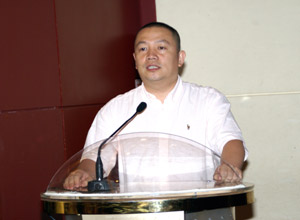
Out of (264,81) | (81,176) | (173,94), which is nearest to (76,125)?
(173,94)

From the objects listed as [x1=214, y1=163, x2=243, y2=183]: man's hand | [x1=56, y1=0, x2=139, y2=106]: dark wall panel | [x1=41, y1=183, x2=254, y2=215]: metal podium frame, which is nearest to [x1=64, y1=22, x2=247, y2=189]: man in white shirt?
[x1=56, y1=0, x2=139, y2=106]: dark wall panel

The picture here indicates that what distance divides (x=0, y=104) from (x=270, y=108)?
6.12 ft

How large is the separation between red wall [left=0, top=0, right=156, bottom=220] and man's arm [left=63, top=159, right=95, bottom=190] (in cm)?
64

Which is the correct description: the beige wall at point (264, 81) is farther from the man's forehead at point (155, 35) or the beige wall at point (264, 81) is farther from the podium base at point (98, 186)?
the podium base at point (98, 186)

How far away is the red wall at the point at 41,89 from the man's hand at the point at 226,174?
3.24 feet

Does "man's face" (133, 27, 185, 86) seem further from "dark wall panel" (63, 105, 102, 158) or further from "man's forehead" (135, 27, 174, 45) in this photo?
"dark wall panel" (63, 105, 102, 158)

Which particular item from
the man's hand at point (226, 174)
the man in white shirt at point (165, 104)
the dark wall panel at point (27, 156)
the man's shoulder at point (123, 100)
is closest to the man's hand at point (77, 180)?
the man's hand at point (226, 174)

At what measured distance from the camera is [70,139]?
239 centimetres

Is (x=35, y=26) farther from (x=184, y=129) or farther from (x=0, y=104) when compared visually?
(x=184, y=129)

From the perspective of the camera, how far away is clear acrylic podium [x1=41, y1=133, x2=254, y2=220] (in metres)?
1.17

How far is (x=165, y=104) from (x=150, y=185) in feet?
3.89

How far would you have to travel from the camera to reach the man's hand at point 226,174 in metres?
1.40

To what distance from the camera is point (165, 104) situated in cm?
244

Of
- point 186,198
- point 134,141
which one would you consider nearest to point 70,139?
point 134,141
